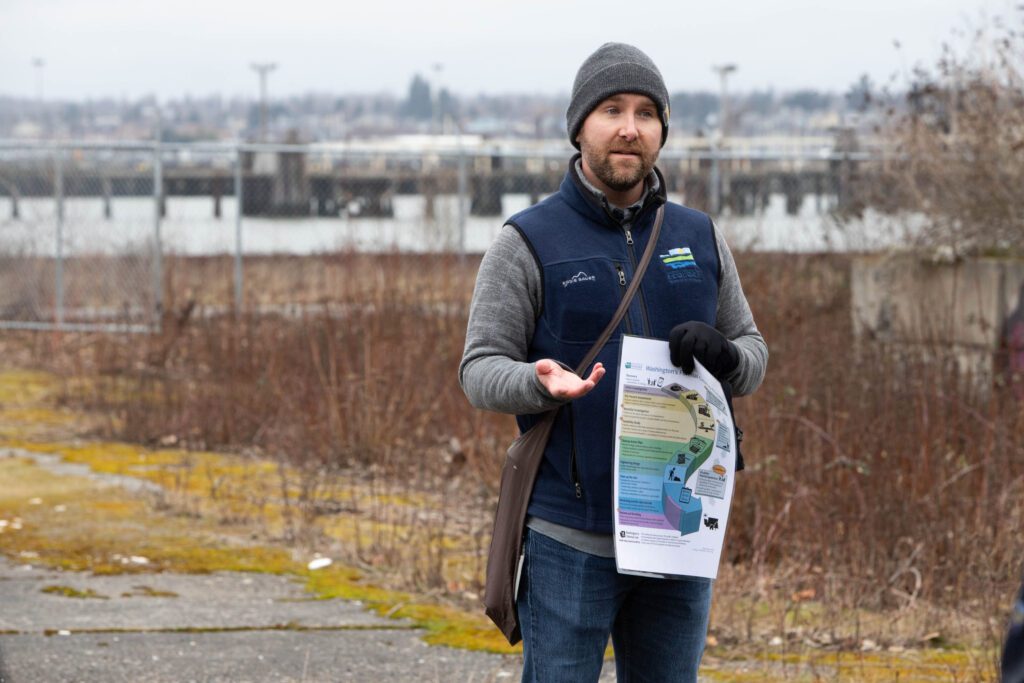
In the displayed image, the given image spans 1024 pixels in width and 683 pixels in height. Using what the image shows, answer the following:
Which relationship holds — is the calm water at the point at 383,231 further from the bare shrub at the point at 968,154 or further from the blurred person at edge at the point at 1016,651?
the blurred person at edge at the point at 1016,651

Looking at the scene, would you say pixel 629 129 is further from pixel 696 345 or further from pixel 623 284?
pixel 696 345

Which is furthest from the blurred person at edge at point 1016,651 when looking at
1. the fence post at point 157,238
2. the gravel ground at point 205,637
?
the fence post at point 157,238

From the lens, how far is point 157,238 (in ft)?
44.3

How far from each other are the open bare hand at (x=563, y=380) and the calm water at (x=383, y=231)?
850 cm

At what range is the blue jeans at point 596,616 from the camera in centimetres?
304

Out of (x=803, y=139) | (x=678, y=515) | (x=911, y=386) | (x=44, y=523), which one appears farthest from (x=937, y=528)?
(x=803, y=139)

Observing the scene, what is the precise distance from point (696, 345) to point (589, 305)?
23 cm

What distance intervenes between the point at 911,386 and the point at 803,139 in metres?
29.2

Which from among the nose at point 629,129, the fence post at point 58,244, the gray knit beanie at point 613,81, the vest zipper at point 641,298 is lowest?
the fence post at point 58,244

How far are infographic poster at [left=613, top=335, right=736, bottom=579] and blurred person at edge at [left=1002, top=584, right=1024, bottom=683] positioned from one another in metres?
1.59

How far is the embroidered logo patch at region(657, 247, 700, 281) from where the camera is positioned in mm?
3084

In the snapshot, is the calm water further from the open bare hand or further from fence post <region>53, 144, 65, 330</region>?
the open bare hand

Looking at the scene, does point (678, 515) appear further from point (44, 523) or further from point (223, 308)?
point (223, 308)

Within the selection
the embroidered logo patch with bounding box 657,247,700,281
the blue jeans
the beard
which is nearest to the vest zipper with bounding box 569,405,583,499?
the blue jeans
